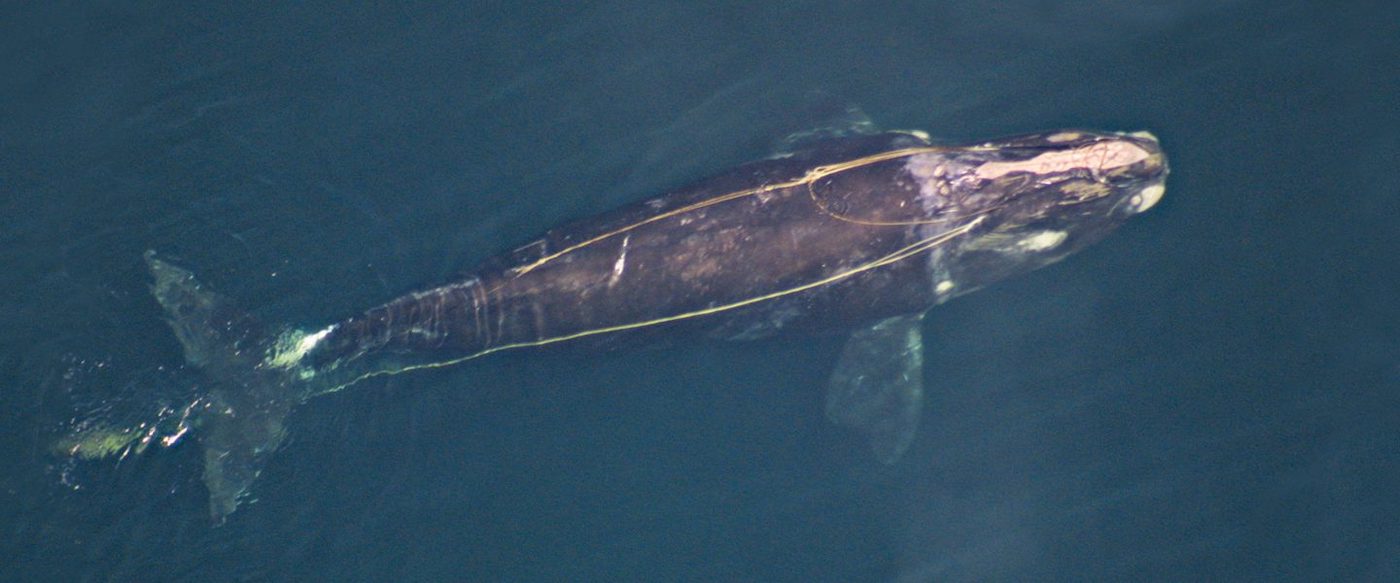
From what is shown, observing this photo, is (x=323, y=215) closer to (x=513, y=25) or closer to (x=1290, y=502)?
(x=513, y=25)

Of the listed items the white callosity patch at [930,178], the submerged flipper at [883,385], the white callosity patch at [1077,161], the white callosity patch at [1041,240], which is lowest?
the submerged flipper at [883,385]

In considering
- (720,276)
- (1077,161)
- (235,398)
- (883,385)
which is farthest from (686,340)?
(235,398)

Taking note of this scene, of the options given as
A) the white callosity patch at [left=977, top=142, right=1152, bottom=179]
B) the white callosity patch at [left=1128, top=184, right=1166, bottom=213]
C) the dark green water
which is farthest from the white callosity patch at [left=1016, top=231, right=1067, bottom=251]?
the white callosity patch at [left=1128, top=184, right=1166, bottom=213]

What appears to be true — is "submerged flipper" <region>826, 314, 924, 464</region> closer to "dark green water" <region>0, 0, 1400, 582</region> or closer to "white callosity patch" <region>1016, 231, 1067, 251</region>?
"dark green water" <region>0, 0, 1400, 582</region>

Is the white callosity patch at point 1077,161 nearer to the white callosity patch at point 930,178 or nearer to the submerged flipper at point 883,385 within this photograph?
the white callosity patch at point 930,178

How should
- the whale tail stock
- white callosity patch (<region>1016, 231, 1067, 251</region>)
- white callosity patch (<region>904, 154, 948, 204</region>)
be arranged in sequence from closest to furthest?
the whale tail stock → white callosity patch (<region>904, 154, 948, 204</region>) → white callosity patch (<region>1016, 231, 1067, 251</region>)

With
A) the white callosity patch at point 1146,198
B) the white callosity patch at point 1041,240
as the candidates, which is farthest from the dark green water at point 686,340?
the white callosity patch at point 1041,240
